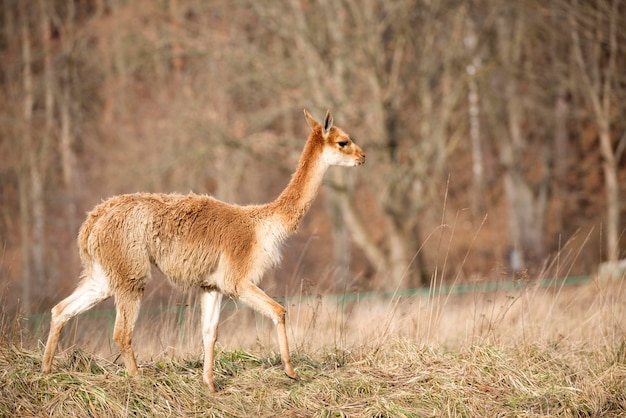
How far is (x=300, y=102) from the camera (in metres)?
17.7

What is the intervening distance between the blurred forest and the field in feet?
22.4

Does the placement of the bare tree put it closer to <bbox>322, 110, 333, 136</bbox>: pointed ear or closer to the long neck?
<bbox>322, 110, 333, 136</bbox>: pointed ear

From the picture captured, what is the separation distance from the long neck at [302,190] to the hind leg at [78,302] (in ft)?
5.11

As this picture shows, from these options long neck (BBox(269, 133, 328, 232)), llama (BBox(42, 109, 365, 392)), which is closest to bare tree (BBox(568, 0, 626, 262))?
long neck (BBox(269, 133, 328, 232))

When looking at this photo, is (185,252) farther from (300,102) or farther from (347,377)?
(300,102)

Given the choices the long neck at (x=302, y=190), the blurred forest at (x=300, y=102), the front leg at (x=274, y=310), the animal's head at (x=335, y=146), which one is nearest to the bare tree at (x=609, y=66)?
the blurred forest at (x=300, y=102)

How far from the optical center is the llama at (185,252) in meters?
6.17

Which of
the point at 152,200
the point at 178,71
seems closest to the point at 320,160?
the point at 152,200

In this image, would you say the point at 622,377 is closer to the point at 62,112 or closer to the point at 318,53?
the point at 318,53

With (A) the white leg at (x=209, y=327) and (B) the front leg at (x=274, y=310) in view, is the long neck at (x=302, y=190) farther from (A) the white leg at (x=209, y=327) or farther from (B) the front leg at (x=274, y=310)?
(A) the white leg at (x=209, y=327)

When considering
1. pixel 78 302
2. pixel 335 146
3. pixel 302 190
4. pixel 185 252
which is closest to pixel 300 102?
pixel 335 146

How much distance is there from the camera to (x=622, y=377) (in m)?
6.88

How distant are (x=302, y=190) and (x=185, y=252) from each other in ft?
3.93

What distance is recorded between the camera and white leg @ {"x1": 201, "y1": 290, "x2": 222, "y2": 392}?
20.3 feet
